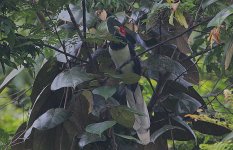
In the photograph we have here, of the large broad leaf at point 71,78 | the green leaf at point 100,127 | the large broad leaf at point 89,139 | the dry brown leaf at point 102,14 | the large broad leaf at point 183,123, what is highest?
the dry brown leaf at point 102,14

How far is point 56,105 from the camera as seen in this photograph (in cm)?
256

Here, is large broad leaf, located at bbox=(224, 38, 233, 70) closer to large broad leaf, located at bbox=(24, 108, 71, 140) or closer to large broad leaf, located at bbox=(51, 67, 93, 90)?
large broad leaf, located at bbox=(51, 67, 93, 90)

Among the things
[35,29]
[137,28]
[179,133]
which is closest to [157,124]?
[179,133]

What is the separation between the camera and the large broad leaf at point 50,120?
2195mm

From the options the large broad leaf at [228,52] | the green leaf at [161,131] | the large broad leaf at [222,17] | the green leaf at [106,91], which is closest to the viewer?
the large broad leaf at [222,17]

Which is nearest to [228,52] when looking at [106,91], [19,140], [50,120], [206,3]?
[206,3]

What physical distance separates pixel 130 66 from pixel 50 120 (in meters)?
0.71

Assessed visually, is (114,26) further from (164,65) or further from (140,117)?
(140,117)

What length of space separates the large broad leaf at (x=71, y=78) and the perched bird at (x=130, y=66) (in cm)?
27

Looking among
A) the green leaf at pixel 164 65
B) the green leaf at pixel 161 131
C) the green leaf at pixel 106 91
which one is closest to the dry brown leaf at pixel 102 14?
the green leaf at pixel 164 65

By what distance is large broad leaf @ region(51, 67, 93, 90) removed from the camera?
2074 mm

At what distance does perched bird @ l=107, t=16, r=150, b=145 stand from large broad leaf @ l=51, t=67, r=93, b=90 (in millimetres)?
273

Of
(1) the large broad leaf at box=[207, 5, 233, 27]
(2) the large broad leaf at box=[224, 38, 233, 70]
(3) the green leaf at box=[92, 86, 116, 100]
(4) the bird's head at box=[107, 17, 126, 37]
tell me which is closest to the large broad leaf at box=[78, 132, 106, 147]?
(3) the green leaf at box=[92, 86, 116, 100]

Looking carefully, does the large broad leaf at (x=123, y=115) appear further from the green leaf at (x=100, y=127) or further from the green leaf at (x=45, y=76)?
the green leaf at (x=45, y=76)
